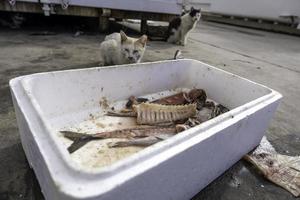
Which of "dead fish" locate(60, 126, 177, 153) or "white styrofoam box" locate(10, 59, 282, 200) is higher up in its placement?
"white styrofoam box" locate(10, 59, 282, 200)

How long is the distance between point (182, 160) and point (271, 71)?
2.42m

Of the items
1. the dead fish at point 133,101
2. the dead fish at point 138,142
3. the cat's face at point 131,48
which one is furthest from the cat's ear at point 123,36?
the dead fish at point 138,142

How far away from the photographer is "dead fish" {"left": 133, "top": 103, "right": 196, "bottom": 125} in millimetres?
1126

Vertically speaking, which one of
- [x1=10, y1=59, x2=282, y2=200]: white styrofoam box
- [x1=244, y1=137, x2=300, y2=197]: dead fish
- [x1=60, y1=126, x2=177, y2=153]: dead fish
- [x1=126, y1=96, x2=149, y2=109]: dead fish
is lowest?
[x1=244, y1=137, x2=300, y2=197]: dead fish

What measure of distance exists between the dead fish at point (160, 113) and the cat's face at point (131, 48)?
640 millimetres

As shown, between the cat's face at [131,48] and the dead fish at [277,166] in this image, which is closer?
the dead fish at [277,166]

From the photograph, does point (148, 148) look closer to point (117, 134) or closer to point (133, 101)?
point (117, 134)

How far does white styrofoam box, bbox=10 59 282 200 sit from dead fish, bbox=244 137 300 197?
0.06m

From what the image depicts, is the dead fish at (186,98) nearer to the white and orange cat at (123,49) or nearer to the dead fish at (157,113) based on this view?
the dead fish at (157,113)

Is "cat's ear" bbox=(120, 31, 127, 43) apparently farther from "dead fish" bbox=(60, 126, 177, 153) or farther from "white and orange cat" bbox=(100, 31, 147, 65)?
"dead fish" bbox=(60, 126, 177, 153)

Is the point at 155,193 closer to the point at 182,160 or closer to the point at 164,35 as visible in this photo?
the point at 182,160

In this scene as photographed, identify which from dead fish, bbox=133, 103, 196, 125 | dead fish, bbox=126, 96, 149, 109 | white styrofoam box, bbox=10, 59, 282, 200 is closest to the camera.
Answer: white styrofoam box, bbox=10, 59, 282, 200

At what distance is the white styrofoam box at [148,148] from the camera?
461mm

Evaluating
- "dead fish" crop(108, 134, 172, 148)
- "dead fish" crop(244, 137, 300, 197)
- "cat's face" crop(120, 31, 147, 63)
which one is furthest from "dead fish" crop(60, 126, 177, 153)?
"cat's face" crop(120, 31, 147, 63)
